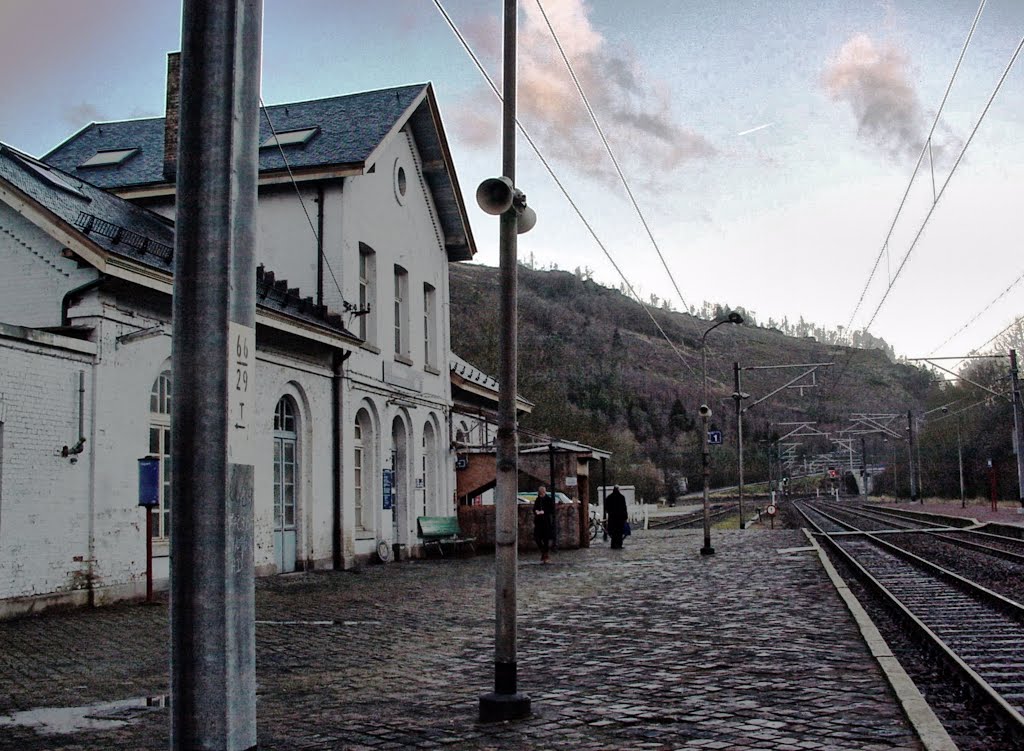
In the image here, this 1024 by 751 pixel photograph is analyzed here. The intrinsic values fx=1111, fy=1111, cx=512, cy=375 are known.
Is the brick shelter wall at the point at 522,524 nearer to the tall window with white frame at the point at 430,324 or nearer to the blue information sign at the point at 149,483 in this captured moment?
the tall window with white frame at the point at 430,324

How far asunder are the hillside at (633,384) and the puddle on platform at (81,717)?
58.4m

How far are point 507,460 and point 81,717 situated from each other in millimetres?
3498

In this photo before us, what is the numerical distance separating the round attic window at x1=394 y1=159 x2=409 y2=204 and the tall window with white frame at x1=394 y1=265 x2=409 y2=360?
1.71m

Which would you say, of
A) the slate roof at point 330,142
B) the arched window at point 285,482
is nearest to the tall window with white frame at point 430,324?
the slate roof at point 330,142

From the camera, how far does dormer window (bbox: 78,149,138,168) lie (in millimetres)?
25969

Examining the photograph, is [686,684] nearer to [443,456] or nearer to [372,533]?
[372,533]

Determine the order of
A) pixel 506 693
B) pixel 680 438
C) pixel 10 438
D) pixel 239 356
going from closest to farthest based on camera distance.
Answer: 1. pixel 239 356
2. pixel 506 693
3. pixel 10 438
4. pixel 680 438

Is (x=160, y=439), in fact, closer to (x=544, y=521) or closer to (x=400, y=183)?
(x=544, y=521)

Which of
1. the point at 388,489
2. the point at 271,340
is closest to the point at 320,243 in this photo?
the point at 271,340

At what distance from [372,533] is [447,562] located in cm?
183

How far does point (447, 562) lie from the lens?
2500cm

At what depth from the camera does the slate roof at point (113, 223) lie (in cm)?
1592

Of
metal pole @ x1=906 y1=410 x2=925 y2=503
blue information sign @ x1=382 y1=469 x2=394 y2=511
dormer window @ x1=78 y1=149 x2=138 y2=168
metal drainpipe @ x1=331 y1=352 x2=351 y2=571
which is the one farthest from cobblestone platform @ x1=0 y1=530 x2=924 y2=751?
metal pole @ x1=906 y1=410 x2=925 y2=503

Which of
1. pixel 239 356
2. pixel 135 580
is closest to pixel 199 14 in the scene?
pixel 239 356
